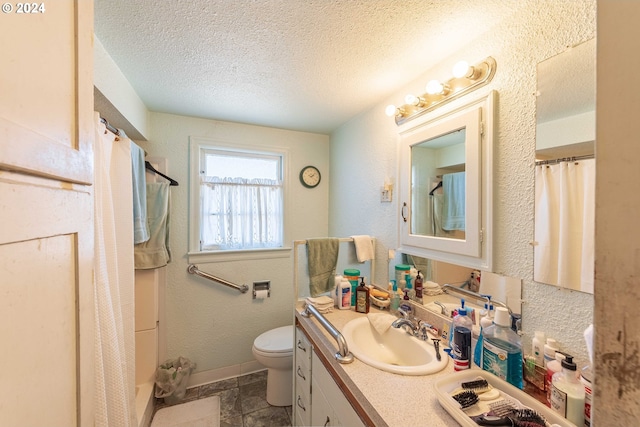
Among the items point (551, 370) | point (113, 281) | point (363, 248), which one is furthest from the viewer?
point (363, 248)

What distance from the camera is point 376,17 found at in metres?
0.99

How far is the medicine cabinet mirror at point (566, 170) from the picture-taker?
758mm

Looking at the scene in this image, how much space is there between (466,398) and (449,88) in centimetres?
126

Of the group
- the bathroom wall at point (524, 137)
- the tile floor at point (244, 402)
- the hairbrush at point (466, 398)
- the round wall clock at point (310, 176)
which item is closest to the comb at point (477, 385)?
the hairbrush at point (466, 398)

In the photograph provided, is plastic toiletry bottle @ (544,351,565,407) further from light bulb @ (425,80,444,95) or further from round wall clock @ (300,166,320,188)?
round wall clock @ (300,166,320,188)

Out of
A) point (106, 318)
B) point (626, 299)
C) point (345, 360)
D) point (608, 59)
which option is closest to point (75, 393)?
point (106, 318)

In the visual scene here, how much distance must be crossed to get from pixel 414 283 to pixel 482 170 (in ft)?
2.34

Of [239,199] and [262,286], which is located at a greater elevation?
[239,199]

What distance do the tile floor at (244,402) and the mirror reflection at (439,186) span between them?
1.63 m

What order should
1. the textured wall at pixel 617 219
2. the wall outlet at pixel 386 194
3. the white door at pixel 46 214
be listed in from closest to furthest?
the textured wall at pixel 617 219 → the white door at pixel 46 214 → the wall outlet at pixel 386 194

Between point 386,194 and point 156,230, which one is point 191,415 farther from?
point 386,194

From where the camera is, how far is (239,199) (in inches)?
86.4

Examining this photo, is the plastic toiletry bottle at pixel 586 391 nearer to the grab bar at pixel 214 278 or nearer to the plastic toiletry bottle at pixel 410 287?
the plastic toiletry bottle at pixel 410 287

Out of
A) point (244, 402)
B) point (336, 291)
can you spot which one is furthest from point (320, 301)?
point (244, 402)
